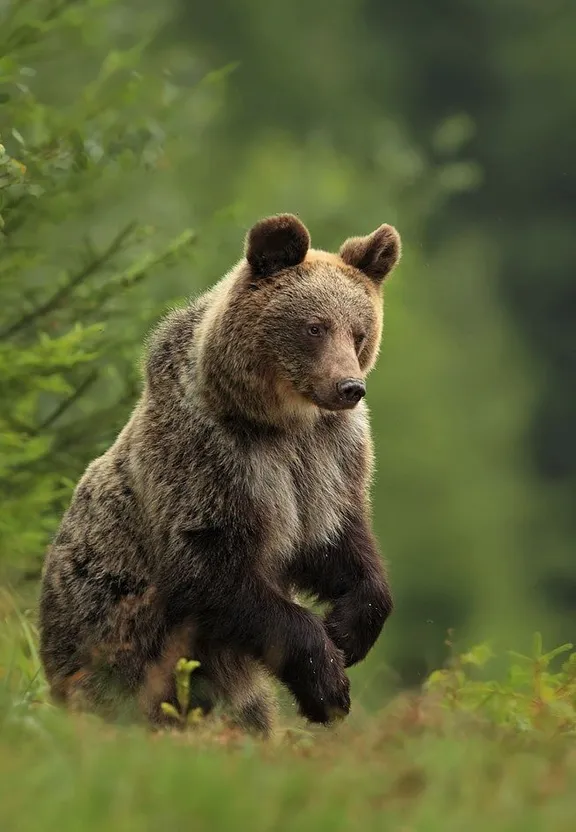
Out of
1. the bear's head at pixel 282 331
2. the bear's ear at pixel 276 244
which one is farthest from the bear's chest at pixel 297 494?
the bear's ear at pixel 276 244

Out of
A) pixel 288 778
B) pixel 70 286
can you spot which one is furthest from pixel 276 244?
pixel 288 778

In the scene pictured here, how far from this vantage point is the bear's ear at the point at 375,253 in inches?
241

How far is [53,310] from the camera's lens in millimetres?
8305

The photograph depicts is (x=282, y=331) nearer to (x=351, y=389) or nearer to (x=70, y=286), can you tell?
(x=351, y=389)

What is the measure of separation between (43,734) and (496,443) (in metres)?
28.4

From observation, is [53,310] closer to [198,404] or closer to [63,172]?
[63,172]

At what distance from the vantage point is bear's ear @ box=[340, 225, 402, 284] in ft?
20.1

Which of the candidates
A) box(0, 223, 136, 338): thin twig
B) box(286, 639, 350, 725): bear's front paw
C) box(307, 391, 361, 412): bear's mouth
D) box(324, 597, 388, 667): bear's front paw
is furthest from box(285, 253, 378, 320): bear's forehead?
box(0, 223, 136, 338): thin twig

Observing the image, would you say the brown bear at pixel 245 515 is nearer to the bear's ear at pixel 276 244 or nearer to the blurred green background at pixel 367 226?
the bear's ear at pixel 276 244

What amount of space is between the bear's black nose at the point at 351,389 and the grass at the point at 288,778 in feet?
4.27

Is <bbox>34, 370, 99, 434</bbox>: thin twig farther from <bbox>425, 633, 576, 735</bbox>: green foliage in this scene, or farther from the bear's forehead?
<bbox>425, 633, 576, 735</bbox>: green foliage

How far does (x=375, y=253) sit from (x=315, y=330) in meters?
0.48

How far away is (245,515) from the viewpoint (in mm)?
5797

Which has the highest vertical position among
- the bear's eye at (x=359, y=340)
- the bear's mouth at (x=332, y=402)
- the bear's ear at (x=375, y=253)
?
the bear's ear at (x=375, y=253)
